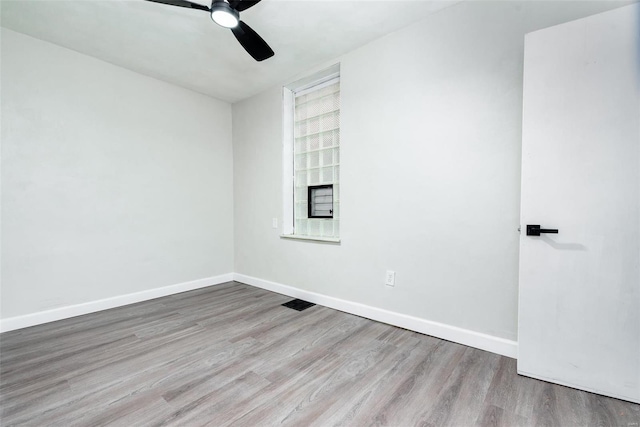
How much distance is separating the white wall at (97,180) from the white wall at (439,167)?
6.10 ft

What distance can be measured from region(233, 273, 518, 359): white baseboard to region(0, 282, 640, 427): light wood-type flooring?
5 cm

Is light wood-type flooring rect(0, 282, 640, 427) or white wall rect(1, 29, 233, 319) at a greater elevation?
white wall rect(1, 29, 233, 319)

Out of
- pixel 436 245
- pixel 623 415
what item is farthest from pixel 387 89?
pixel 623 415

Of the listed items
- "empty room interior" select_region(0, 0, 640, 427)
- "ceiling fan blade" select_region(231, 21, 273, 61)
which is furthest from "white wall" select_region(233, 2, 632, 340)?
"ceiling fan blade" select_region(231, 21, 273, 61)

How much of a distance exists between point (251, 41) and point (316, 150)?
4.26 feet

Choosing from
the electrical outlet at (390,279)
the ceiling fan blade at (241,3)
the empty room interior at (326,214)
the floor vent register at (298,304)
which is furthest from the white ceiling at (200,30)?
the floor vent register at (298,304)

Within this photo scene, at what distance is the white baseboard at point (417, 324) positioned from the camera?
1847 millimetres

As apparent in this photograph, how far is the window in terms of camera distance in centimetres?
290

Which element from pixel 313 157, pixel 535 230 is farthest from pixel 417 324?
pixel 313 157

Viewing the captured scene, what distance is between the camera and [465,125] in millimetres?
1975

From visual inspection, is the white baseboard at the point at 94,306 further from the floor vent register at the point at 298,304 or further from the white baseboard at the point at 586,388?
the white baseboard at the point at 586,388

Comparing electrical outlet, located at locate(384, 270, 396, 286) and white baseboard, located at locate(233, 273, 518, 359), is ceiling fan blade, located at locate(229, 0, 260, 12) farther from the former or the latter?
white baseboard, located at locate(233, 273, 518, 359)

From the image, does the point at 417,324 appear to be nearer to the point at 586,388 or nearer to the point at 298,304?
the point at 586,388

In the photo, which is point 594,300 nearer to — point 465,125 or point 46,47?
point 465,125
